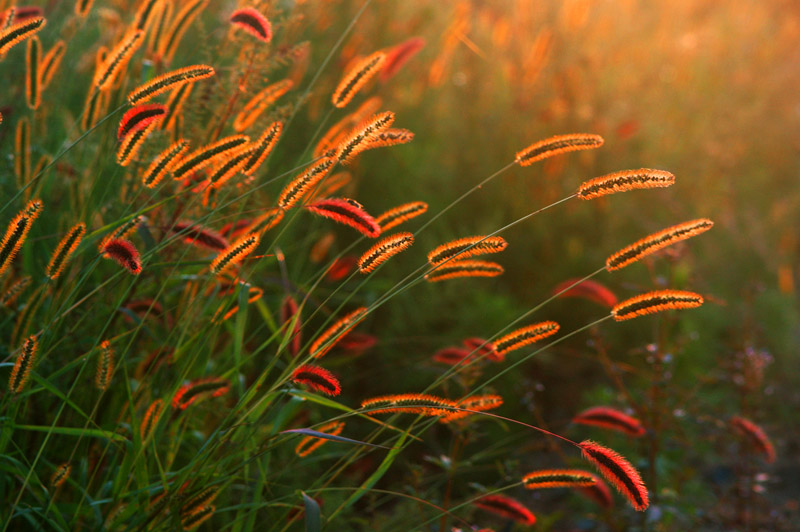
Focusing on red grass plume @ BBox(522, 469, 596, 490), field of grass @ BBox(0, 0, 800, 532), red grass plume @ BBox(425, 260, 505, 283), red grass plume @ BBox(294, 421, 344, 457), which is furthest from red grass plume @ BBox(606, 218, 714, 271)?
red grass plume @ BBox(294, 421, 344, 457)

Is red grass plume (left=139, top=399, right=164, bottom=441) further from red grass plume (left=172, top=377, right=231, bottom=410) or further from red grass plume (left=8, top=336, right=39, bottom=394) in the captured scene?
red grass plume (left=8, top=336, right=39, bottom=394)

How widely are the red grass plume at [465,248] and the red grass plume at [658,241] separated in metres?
0.21

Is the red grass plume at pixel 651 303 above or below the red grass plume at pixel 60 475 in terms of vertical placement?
above

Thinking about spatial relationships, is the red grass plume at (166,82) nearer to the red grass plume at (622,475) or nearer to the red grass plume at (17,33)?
the red grass plume at (17,33)

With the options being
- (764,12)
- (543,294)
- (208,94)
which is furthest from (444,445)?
(764,12)

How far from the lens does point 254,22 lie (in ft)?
5.03

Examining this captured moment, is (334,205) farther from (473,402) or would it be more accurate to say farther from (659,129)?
(659,129)

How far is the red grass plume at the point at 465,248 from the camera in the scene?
4.41ft

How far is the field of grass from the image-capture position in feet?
4.60

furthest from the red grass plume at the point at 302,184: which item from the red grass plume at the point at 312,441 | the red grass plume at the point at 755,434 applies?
the red grass plume at the point at 755,434

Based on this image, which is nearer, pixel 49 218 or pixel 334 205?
pixel 334 205

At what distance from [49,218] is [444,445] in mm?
1740

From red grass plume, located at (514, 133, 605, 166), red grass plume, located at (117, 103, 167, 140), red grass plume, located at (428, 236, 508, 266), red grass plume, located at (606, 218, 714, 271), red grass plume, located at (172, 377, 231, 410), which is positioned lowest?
red grass plume, located at (172, 377, 231, 410)

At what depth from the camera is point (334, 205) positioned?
137 centimetres
